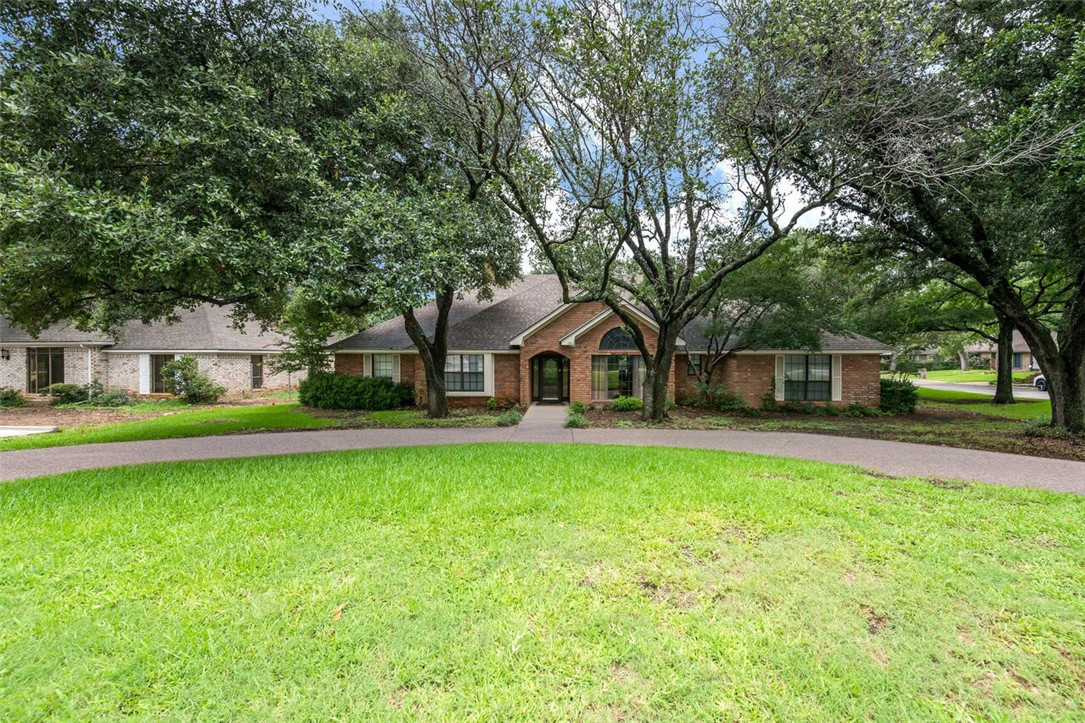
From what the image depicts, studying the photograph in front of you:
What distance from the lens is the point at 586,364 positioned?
15727 mm

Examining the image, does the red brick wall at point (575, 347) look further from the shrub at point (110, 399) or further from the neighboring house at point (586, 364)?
the shrub at point (110, 399)

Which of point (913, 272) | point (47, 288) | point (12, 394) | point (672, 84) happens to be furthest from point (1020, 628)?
point (12, 394)

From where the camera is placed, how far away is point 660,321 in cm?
1315

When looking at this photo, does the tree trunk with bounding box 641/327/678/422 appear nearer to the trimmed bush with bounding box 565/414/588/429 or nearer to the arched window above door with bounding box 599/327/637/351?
the trimmed bush with bounding box 565/414/588/429

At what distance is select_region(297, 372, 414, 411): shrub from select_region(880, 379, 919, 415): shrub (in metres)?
17.9

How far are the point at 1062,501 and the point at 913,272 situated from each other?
1018 centimetres

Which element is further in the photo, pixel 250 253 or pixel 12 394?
pixel 12 394

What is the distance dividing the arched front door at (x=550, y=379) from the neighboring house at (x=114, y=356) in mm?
11926

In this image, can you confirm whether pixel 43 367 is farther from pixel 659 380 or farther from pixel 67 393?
pixel 659 380

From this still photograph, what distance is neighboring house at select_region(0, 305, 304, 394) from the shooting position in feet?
64.4

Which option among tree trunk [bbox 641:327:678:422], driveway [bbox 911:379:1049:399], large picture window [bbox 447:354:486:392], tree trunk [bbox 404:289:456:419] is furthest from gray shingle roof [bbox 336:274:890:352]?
driveway [bbox 911:379:1049:399]

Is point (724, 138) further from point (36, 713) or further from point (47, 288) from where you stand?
point (47, 288)

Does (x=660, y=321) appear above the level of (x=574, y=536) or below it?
above

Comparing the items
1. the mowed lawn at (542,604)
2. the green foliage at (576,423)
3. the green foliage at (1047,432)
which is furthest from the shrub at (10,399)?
the green foliage at (1047,432)
